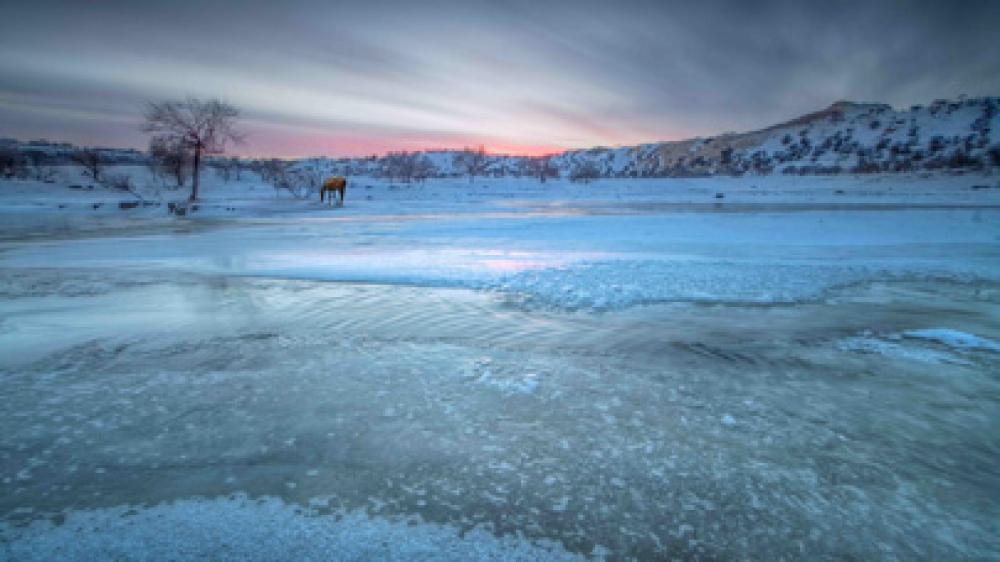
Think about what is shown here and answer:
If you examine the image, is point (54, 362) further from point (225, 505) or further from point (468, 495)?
point (468, 495)

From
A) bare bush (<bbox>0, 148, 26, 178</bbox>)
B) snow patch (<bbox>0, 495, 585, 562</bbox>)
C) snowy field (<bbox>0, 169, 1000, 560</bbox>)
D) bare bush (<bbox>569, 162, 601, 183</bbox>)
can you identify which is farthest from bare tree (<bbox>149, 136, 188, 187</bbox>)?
bare bush (<bbox>569, 162, 601, 183</bbox>)

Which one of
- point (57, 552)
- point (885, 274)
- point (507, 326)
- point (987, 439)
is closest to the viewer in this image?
point (57, 552)

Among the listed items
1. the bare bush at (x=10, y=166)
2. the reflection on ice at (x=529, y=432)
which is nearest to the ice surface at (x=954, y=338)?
the reflection on ice at (x=529, y=432)

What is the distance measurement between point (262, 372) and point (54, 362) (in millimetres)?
1740

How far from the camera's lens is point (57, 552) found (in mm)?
1769

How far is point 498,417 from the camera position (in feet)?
9.48

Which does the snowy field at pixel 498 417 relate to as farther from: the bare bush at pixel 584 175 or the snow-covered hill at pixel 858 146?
the bare bush at pixel 584 175

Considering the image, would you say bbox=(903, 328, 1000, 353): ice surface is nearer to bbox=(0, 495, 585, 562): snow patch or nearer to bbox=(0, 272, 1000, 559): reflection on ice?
bbox=(0, 272, 1000, 559): reflection on ice

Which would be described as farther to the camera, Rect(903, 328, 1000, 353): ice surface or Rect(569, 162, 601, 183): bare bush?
Rect(569, 162, 601, 183): bare bush

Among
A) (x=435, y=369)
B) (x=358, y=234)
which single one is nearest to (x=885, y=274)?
(x=435, y=369)

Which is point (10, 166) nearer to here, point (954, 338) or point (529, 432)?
point (529, 432)

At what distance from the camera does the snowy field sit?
6.29 ft

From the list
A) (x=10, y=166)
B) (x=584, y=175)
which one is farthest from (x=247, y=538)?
(x=584, y=175)

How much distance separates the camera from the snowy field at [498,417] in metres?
1.92
